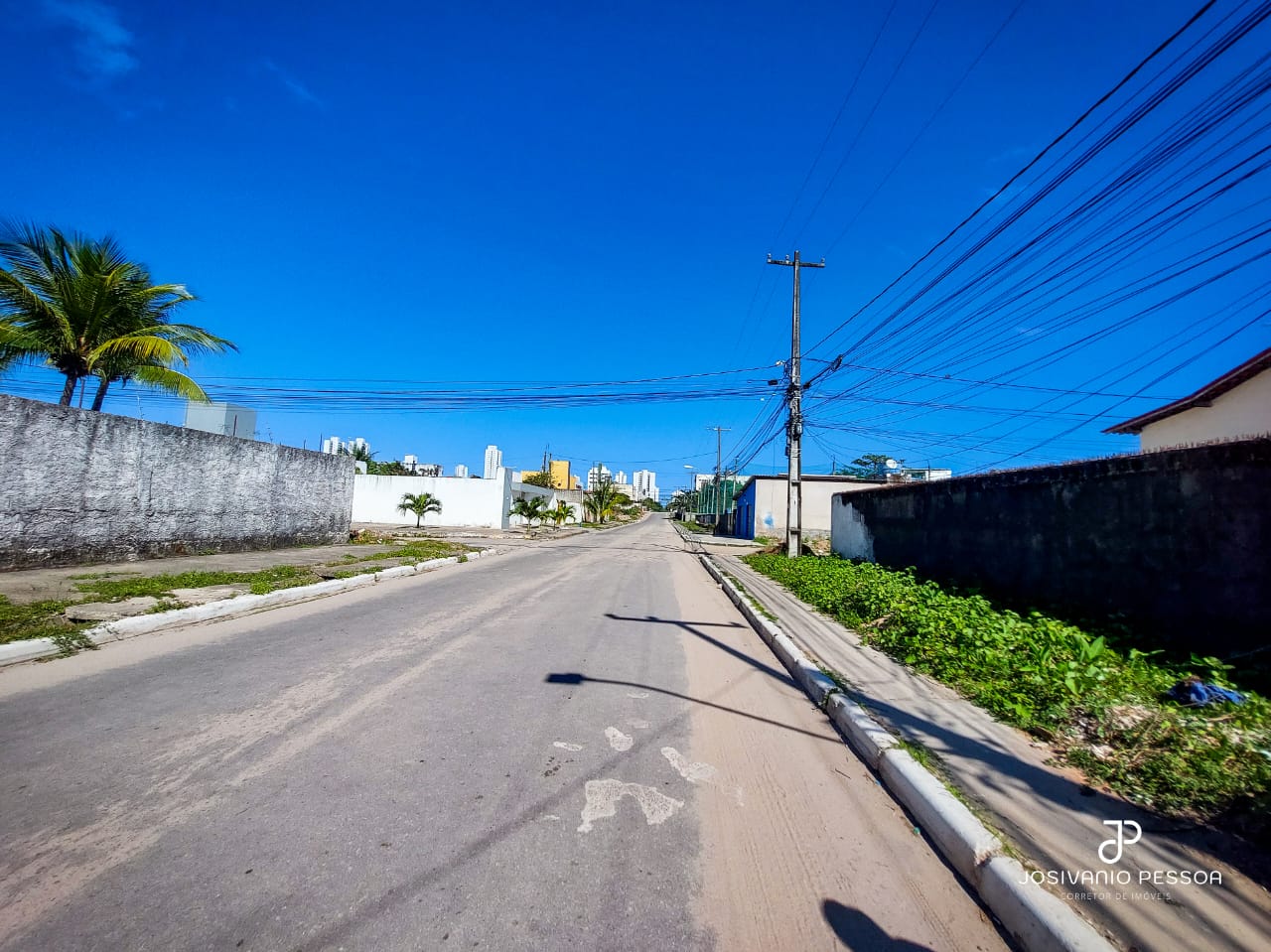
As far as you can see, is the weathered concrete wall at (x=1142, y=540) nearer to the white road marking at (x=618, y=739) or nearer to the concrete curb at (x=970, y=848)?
the concrete curb at (x=970, y=848)

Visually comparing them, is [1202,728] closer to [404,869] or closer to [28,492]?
[404,869]

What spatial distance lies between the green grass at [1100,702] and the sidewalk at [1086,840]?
0.74ft

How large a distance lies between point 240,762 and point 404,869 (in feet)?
5.43

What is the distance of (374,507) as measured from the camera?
138 ft

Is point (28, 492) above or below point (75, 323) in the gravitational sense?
below

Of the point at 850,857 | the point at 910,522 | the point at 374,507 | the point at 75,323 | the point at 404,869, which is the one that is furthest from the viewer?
the point at 374,507

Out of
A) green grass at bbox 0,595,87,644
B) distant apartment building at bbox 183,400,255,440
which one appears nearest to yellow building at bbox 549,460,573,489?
distant apartment building at bbox 183,400,255,440

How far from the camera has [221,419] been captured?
21469 mm

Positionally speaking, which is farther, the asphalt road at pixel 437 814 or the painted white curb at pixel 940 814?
the painted white curb at pixel 940 814

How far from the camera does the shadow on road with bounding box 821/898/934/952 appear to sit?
2.40 metres

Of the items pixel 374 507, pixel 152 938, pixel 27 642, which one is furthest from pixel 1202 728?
pixel 374 507

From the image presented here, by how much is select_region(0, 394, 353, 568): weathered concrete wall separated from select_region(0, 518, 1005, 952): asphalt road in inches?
250

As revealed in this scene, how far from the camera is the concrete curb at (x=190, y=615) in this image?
578 cm

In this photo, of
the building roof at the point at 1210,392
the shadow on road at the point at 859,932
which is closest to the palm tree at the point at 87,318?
the shadow on road at the point at 859,932
